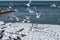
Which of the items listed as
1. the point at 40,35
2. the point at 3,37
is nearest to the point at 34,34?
the point at 40,35

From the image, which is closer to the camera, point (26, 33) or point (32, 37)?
point (32, 37)

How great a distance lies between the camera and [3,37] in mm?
14906

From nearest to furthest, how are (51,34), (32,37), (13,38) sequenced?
(13,38) < (32,37) < (51,34)

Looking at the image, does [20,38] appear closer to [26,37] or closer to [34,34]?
[26,37]

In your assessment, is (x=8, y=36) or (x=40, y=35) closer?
(x=8, y=36)

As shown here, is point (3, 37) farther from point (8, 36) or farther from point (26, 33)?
point (26, 33)

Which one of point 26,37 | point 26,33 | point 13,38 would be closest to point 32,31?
point 26,33

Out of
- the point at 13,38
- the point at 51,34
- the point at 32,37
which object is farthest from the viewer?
the point at 51,34

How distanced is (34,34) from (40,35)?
1.48 feet

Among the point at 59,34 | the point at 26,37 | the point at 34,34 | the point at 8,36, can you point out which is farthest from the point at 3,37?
the point at 59,34

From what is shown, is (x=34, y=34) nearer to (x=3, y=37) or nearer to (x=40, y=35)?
(x=40, y=35)

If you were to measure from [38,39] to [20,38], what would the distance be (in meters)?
1.08

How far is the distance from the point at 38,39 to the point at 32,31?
2.46 m

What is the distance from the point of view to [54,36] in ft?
53.1
